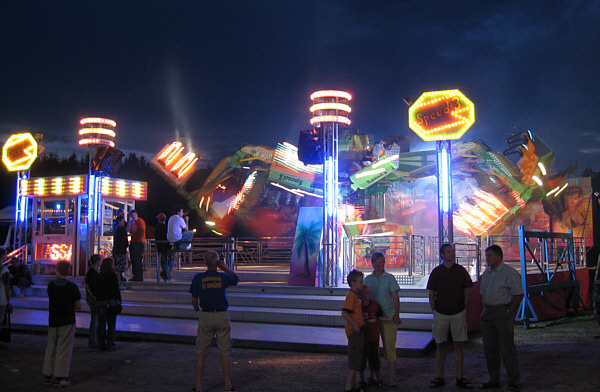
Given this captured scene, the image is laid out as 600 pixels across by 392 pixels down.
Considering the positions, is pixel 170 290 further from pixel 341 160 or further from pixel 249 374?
pixel 341 160

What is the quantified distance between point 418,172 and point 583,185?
47.9 feet

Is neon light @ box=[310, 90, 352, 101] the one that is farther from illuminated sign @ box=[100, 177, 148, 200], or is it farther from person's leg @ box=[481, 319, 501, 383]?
illuminated sign @ box=[100, 177, 148, 200]

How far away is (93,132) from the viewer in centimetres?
1694

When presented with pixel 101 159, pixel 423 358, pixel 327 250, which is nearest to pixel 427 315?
pixel 423 358

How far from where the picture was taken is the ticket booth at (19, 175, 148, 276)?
1680 centimetres

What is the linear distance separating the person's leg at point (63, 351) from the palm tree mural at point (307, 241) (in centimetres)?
705

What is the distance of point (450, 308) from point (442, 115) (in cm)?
609

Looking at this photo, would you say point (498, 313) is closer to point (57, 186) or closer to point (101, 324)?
point (101, 324)

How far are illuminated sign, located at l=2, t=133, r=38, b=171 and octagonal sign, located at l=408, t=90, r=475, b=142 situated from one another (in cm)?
1275

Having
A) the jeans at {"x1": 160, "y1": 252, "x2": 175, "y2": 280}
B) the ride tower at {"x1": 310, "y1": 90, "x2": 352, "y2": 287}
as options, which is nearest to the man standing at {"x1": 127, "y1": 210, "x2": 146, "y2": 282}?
the jeans at {"x1": 160, "y1": 252, "x2": 175, "y2": 280}

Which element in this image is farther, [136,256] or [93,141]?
[93,141]

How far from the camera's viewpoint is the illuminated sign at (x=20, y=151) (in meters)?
18.0

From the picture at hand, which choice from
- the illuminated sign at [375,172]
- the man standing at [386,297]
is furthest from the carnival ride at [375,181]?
the man standing at [386,297]

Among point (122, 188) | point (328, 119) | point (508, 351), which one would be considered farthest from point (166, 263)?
point (508, 351)
